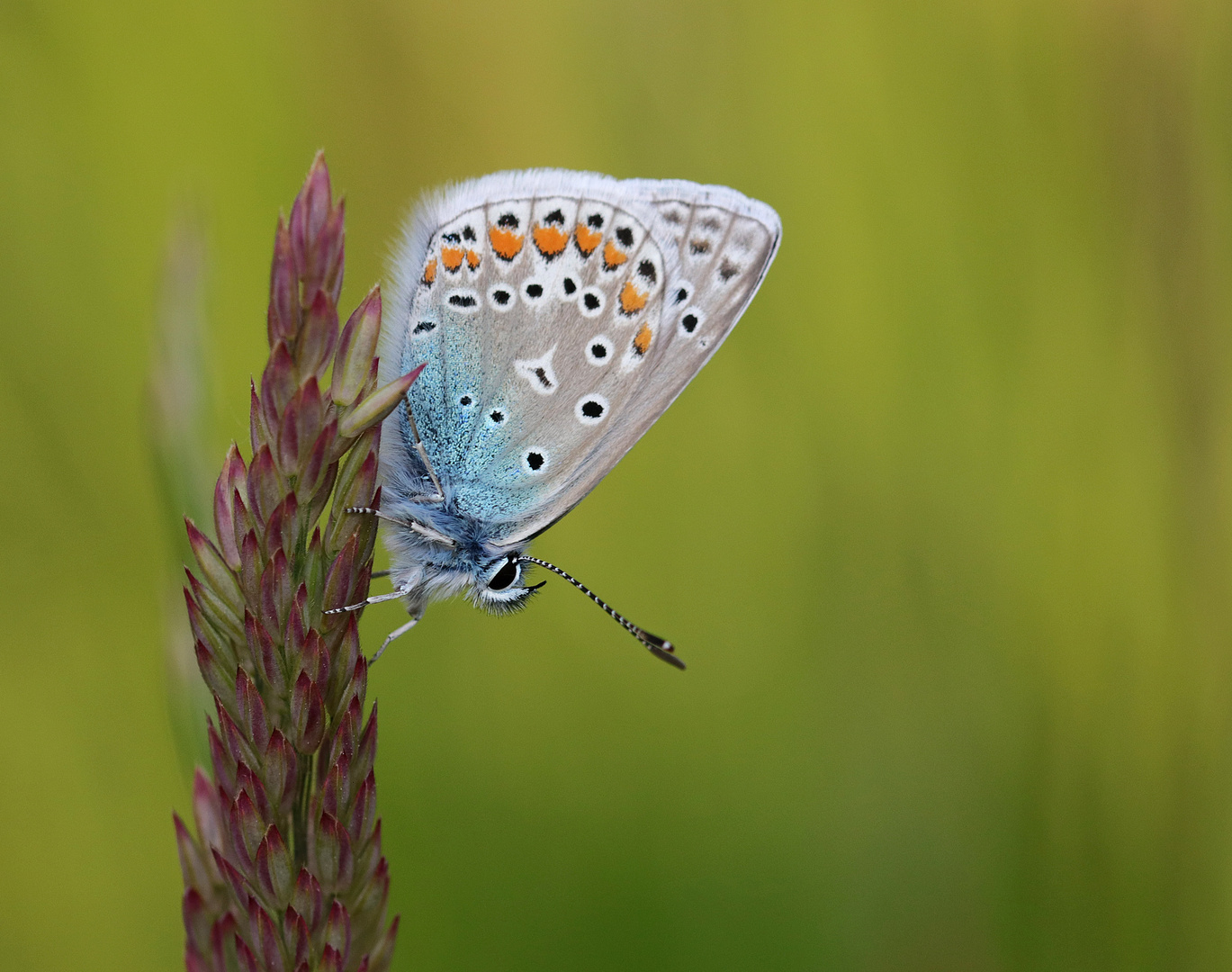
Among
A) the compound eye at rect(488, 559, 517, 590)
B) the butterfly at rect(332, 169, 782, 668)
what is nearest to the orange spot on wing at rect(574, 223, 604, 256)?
the butterfly at rect(332, 169, 782, 668)

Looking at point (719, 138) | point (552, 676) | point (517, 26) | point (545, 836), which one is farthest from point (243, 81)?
point (545, 836)

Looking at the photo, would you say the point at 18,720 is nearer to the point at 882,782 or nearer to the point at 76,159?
the point at 76,159

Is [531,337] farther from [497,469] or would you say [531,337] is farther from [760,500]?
[760,500]

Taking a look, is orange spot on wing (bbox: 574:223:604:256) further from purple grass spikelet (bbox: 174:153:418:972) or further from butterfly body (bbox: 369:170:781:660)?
purple grass spikelet (bbox: 174:153:418:972)

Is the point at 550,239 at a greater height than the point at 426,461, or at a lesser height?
greater

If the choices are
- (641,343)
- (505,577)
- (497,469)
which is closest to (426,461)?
(497,469)

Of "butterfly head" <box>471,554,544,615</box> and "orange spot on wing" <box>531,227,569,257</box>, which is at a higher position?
"orange spot on wing" <box>531,227,569,257</box>
